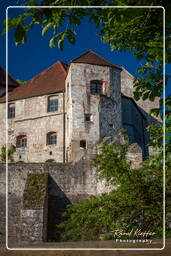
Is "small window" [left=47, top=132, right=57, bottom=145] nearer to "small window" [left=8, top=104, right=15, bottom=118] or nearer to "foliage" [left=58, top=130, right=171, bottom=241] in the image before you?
"small window" [left=8, top=104, right=15, bottom=118]

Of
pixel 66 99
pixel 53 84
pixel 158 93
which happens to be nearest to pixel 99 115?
pixel 66 99

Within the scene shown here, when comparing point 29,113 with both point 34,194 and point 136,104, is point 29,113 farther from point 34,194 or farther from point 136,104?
point 34,194

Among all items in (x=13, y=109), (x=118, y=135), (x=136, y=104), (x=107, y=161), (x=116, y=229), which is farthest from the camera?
(x=136, y=104)

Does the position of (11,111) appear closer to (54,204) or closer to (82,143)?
(82,143)

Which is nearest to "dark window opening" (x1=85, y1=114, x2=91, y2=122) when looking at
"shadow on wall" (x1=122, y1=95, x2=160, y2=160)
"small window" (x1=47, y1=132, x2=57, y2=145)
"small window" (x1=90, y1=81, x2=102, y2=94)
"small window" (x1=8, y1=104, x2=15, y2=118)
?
"small window" (x1=90, y1=81, x2=102, y2=94)

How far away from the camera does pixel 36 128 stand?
3319 centimetres

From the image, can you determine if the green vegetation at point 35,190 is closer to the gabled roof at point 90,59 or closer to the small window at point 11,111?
the gabled roof at point 90,59

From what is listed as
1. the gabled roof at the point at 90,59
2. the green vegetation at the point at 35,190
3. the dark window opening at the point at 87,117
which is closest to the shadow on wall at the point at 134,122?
the dark window opening at the point at 87,117

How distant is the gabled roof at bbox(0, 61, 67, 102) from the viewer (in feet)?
110

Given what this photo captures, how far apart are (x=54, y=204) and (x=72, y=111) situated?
349 inches

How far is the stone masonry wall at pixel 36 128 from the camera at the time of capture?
104 ft

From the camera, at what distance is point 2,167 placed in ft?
74.6

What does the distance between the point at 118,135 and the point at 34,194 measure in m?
8.17

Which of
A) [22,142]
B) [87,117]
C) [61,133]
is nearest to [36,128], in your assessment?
[22,142]
